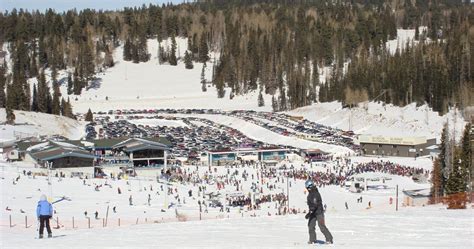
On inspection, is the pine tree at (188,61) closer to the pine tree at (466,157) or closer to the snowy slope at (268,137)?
the snowy slope at (268,137)

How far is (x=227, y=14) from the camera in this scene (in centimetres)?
17438

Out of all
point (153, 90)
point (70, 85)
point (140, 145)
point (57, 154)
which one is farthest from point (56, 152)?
point (153, 90)

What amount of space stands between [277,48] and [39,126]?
7197 cm

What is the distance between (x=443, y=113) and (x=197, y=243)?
7527cm

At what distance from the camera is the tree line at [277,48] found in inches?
3775

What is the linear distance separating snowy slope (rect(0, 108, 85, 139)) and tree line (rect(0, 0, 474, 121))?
20.1 ft

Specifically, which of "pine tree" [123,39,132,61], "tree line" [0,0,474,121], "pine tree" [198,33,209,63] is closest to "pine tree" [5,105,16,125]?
"tree line" [0,0,474,121]

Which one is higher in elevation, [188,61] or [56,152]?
[188,61]

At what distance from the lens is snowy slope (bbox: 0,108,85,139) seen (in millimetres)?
73131

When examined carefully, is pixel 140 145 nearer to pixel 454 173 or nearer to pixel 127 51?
pixel 454 173

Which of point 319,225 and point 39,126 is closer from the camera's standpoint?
point 319,225

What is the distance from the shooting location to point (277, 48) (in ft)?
471

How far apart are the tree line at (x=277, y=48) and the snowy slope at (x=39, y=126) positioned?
20.1 feet

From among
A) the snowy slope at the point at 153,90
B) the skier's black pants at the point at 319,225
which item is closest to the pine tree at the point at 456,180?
the skier's black pants at the point at 319,225
